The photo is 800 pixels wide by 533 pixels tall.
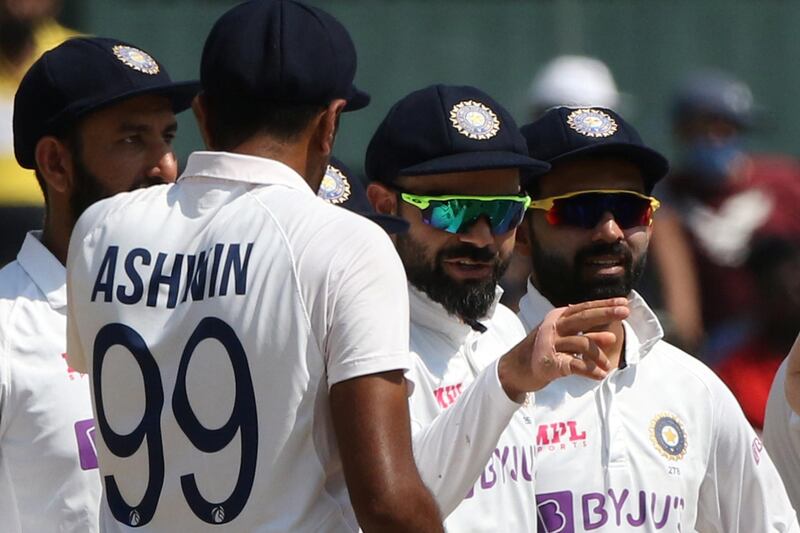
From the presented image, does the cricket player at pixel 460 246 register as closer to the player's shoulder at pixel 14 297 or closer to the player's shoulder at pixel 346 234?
the player's shoulder at pixel 346 234

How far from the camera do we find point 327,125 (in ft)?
10.7

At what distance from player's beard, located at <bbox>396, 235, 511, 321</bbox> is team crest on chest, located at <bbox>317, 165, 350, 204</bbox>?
1.36ft

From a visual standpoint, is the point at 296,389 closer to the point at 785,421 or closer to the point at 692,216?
the point at 785,421

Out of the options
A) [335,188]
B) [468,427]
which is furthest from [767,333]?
[468,427]

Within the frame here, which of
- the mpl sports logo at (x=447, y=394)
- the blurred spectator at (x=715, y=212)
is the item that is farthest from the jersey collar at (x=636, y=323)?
the blurred spectator at (x=715, y=212)

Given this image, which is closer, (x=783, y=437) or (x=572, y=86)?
(x=783, y=437)

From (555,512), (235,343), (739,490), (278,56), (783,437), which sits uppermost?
(278,56)

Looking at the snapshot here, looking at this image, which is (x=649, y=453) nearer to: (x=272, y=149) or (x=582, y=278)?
(x=582, y=278)

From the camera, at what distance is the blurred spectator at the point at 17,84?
7.13 meters

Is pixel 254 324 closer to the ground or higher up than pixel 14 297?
higher up

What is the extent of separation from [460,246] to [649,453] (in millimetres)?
702

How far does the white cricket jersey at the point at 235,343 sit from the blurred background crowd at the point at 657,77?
4394mm

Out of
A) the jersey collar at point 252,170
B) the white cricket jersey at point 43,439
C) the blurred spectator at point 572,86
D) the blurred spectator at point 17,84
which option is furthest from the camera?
the blurred spectator at point 572,86

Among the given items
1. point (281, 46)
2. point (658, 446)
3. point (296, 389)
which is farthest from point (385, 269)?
point (658, 446)
